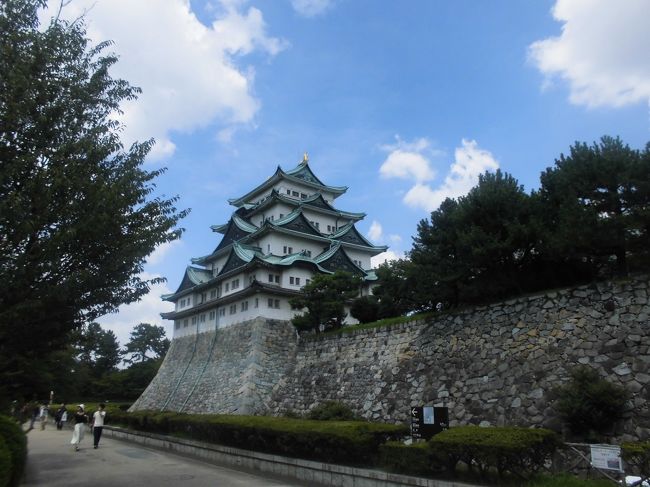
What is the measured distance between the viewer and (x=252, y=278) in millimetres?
29562

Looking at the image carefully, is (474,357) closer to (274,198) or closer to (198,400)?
(198,400)

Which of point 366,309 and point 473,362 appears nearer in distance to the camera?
point 473,362

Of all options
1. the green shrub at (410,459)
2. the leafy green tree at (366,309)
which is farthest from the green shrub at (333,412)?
the green shrub at (410,459)

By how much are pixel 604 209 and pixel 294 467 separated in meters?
10.5

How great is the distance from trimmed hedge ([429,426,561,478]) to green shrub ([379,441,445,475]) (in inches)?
9.3

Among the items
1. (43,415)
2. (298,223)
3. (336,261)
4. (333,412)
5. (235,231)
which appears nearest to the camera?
(333,412)

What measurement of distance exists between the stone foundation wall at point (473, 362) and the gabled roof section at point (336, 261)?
6.52 meters

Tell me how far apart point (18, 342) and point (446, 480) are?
805 centimetres

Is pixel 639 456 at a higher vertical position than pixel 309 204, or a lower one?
lower

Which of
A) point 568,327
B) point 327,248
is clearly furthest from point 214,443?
point 327,248

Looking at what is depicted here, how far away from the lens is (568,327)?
41.4 ft

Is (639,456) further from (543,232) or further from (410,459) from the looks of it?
(543,232)

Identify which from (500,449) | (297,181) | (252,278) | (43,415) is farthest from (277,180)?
(500,449)

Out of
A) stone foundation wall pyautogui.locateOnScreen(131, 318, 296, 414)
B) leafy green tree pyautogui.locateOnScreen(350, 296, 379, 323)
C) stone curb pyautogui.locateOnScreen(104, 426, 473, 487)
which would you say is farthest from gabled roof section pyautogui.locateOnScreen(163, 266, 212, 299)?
stone curb pyautogui.locateOnScreen(104, 426, 473, 487)
